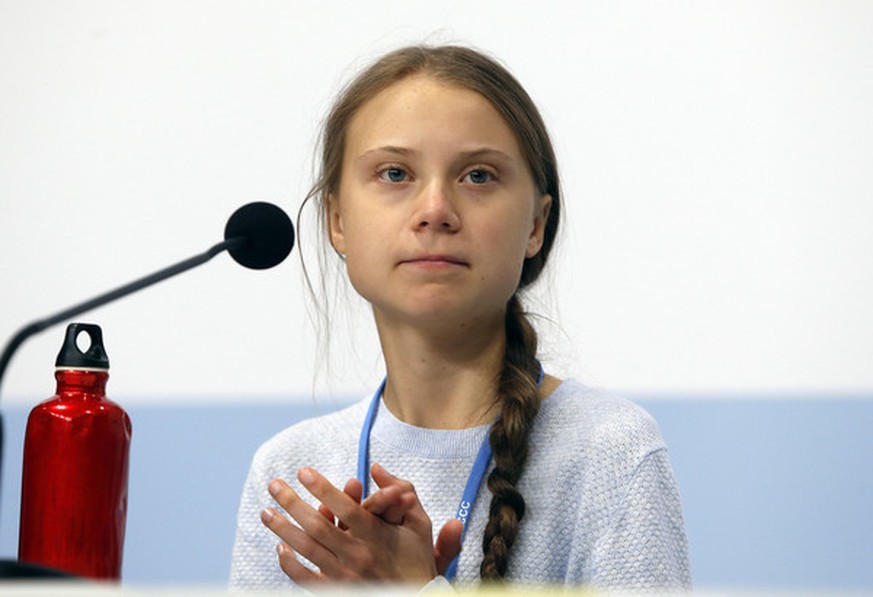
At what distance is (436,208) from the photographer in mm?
1226

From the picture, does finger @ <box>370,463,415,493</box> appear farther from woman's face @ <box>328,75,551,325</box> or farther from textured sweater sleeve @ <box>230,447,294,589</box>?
textured sweater sleeve @ <box>230,447,294,589</box>

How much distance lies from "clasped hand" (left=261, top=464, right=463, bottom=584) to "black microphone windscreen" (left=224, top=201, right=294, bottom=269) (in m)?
0.18

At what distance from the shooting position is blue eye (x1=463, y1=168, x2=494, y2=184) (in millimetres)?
1275

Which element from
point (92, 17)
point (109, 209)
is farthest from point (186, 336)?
point (92, 17)

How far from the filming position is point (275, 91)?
2055 mm

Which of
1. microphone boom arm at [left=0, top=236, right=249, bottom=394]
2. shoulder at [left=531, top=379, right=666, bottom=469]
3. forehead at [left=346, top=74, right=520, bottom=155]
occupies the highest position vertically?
forehead at [left=346, top=74, right=520, bottom=155]

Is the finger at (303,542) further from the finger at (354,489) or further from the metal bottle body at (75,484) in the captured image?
the metal bottle body at (75,484)

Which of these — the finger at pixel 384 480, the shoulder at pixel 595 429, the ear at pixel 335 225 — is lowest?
the finger at pixel 384 480

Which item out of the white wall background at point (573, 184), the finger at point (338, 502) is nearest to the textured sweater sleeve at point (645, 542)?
the finger at point (338, 502)

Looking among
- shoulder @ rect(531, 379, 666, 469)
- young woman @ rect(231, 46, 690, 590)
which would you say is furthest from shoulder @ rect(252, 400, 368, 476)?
shoulder @ rect(531, 379, 666, 469)

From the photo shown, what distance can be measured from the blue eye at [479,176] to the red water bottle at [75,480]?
45cm

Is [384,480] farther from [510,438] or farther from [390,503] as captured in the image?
[510,438]

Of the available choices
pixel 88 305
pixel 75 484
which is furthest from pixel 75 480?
pixel 88 305

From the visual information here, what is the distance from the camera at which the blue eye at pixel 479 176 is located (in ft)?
4.18
